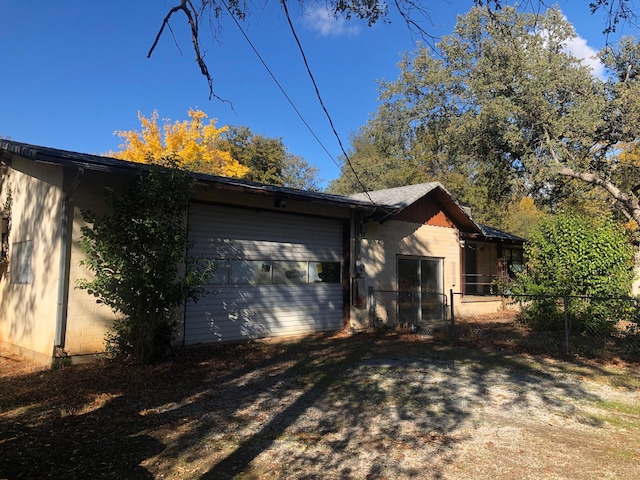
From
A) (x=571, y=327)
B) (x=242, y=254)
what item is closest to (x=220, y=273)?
(x=242, y=254)

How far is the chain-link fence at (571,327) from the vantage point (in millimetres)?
9844

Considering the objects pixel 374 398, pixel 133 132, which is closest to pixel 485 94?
pixel 374 398

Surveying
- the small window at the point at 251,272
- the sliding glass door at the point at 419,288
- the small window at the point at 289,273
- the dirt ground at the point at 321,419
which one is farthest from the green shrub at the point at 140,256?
the sliding glass door at the point at 419,288

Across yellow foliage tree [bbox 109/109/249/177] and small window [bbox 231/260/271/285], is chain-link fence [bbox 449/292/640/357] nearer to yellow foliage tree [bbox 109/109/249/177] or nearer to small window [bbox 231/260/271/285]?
small window [bbox 231/260/271/285]

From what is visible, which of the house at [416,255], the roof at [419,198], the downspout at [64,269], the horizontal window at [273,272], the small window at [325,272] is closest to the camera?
the downspout at [64,269]

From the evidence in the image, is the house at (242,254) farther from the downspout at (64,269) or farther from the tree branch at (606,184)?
the tree branch at (606,184)

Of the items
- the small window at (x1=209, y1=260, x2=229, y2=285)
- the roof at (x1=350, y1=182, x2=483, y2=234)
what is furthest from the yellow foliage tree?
the small window at (x1=209, y1=260, x2=229, y2=285)

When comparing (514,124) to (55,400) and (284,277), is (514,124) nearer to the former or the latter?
(284,277)

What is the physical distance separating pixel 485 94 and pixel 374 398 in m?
17.3

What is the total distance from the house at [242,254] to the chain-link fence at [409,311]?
8 cm

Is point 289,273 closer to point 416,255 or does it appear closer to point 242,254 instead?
point 242,254

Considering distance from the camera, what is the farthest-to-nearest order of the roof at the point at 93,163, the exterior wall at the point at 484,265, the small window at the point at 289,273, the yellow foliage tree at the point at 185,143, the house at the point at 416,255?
the yellow foliage tree at the point at 185,143, the exterior wall at the point at 484,265, the house at the point at 416,255, the small window at the point at 289,273, the roof at the point at 93,163

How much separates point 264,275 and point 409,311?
19.2 feet

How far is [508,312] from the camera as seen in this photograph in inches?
749
